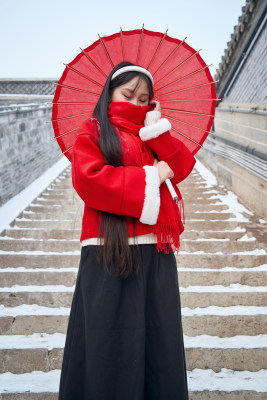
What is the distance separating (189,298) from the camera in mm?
2969

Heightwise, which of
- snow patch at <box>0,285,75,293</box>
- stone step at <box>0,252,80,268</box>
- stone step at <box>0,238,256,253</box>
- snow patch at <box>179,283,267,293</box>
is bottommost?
snow patch at <box>0,285,75,293</box>

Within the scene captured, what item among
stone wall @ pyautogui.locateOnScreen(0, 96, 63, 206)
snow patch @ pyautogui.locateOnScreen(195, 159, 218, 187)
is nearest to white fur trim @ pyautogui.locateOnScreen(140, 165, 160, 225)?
stone wall @ pyautogui.locateOnScreen(0, 96, 63, 206)

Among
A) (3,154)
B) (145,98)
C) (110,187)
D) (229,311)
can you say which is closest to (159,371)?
(110,187)

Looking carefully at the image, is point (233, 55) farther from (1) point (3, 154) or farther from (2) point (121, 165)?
(2) point (121, 165)

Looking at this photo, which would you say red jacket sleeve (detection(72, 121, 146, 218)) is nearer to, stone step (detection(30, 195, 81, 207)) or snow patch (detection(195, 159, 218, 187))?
stone step (detection(30, 195, 81, 207))

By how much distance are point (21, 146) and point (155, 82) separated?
4593 millimetres

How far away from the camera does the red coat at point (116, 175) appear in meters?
1.36

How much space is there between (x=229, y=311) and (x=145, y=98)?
1914 millimetres

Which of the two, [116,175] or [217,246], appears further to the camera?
[217,246]

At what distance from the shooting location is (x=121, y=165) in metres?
1.47

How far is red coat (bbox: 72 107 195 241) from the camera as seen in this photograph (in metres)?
1.36

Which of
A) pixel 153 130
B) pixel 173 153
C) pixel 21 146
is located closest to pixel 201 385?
pixel 173 153

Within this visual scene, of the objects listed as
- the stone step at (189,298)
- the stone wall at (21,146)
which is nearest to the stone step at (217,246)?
the stone step at (189,298)

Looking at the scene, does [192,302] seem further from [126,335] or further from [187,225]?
[126,335]
